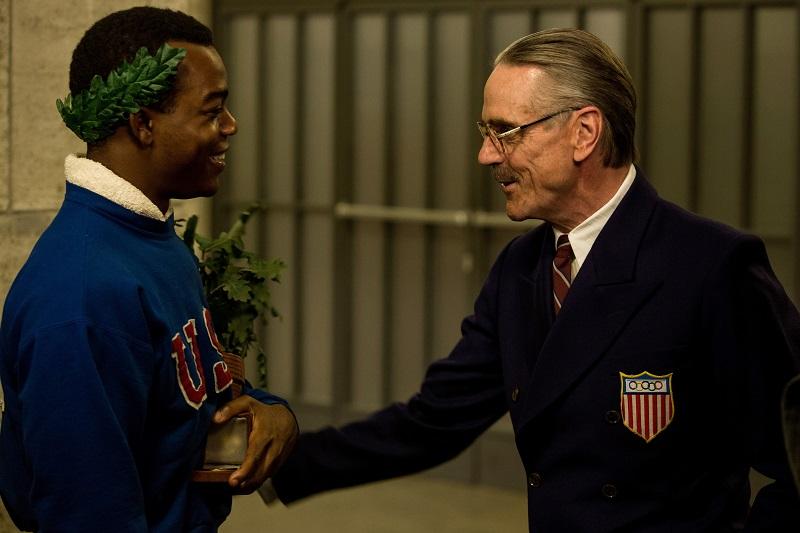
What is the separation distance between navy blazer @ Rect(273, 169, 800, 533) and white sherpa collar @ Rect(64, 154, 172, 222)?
2.67 ft

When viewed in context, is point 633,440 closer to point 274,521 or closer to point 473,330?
point 473,330

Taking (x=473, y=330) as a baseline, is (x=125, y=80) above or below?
above

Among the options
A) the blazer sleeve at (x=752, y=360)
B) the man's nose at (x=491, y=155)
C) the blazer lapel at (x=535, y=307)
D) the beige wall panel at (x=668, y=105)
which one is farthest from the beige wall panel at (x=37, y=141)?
the beige wall panel at (x=668, y=105)

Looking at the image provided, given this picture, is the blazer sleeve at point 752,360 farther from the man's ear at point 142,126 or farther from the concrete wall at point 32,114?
the concrete wall at point 32,114

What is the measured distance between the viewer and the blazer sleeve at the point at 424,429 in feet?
8.64

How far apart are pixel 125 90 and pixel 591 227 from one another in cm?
94

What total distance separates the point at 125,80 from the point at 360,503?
13.7 feet

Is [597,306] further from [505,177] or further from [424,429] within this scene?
[424,429]

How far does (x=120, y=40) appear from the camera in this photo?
1.98 m

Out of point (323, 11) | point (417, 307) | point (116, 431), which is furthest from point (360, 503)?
point (116, 431)

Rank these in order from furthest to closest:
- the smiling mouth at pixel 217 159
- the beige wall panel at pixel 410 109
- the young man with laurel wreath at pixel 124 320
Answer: the beige wall panel at pixel 410 109
the smiling mouth at pixel 217 159
the young man with laurel wreath at pixel 124 320

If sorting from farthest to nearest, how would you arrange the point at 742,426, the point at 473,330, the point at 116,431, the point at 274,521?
the point at 274,521 < the point at 473,330 < the point at 742,426 < the point at 116,431

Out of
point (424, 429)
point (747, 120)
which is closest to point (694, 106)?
point (747, 120)

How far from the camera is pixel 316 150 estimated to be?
650 cm
